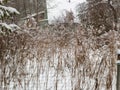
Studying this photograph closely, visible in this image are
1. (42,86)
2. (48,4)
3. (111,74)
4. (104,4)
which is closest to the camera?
(111,74)

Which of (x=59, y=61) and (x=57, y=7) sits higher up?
(x=57, y=7)

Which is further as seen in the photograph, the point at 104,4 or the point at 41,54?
the point at 104,4

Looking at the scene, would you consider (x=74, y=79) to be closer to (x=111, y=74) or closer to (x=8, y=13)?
(x=111, y=74)

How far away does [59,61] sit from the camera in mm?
6621

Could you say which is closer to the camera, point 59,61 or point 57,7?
point 59,61

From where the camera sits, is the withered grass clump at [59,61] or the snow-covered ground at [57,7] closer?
the withered grass clump at [59,61]

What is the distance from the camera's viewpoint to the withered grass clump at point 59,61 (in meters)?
6.18

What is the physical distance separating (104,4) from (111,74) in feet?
55.3

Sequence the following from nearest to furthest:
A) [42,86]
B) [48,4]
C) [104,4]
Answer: [42,86] → [104,4] → [48,4]

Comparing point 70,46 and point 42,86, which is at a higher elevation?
point 70,46

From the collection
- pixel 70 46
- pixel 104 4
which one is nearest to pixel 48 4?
pixel 104 4

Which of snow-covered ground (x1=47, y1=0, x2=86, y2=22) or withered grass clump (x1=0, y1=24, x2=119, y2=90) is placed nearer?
withered grass clump (x1=0, y1=24, x2=119, y2=90)

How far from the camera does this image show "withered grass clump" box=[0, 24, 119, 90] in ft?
20.3

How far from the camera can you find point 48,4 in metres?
37.5
